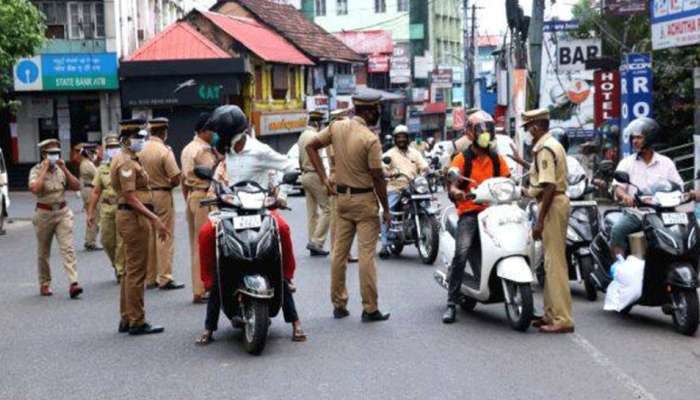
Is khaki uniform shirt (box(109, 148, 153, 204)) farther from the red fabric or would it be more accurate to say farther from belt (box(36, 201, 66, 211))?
belt (box(36, 201, 66, 211))

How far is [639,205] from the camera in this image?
9414mm

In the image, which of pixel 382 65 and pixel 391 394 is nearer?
pixel 391 394

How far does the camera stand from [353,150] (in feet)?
31.5

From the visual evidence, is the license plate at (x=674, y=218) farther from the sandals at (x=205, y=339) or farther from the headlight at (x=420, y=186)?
the headlight at (x=420, y=186)

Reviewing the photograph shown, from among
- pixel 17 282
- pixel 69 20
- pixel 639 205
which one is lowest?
pixel 17 282

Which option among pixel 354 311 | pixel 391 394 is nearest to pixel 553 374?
pixel 391 394

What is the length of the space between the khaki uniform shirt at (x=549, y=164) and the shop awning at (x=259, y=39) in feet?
114

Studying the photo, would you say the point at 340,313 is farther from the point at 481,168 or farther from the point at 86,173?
the point at 86,173

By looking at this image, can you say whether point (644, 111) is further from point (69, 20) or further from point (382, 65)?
point (382, 65)

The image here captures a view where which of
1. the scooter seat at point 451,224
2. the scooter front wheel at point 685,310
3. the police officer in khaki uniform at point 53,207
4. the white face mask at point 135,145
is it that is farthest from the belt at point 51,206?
the scooter front wheel at point 685,310

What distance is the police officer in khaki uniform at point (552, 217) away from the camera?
30.0ft

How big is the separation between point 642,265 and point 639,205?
0.52m

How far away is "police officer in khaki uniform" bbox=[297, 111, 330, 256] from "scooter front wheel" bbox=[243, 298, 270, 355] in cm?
663

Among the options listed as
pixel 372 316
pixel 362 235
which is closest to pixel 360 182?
pixel 362 235
